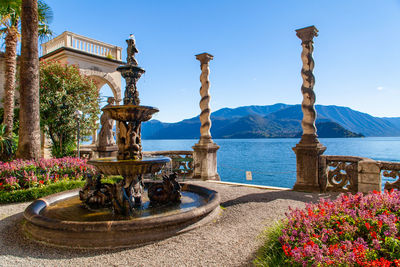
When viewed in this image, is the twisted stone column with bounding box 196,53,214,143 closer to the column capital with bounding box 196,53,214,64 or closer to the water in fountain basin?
the column capital with bounding box 196,53,214,64

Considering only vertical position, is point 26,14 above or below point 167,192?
Answer: above

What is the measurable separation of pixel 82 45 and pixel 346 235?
19.6m

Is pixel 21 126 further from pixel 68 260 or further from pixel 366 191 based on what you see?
pixel 366 191

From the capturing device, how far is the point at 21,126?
9.80 meters

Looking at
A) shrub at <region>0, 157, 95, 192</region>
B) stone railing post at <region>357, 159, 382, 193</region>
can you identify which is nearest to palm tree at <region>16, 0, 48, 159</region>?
shrub at <region>0, 157, 95, 192</region>

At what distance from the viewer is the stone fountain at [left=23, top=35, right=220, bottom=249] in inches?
161

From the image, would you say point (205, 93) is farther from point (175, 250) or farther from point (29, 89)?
point (175, 250)

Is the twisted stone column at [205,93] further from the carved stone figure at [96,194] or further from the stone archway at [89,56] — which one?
the stone archway at [89,56]

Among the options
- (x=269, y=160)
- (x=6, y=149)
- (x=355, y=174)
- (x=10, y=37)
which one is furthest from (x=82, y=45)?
(x=269, y=160)

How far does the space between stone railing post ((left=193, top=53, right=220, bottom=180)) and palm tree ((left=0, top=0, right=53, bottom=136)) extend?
378 inches

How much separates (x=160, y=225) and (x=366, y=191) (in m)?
6.06

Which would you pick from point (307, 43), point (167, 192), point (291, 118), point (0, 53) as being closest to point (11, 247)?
point (167, 192)

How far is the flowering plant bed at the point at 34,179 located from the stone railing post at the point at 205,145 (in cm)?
436

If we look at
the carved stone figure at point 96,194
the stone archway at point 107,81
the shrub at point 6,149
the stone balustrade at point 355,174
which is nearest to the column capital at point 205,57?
the stone balustrade at point 355,174
